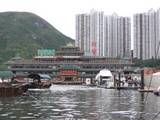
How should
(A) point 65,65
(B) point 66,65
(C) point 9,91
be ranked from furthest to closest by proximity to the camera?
(A) point 65,65 < (B) point 66,65 < (C) point 9,91

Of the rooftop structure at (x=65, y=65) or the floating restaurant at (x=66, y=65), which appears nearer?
the floating restaurant at (x=66, y=65)

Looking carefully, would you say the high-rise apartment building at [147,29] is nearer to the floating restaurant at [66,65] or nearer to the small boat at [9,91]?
the floating restaurant at [66,65]

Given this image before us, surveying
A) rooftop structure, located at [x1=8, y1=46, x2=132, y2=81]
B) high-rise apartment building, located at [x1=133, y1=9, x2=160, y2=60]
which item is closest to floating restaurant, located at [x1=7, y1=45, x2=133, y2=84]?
rooftop structure, located at [x1=8, y1=46, x2=132, y2=81]

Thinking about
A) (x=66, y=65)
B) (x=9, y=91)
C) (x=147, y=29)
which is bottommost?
(x=9, y=91)

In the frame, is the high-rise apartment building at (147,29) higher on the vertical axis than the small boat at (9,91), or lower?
higher

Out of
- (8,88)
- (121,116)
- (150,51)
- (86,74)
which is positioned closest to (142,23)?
(150,51)

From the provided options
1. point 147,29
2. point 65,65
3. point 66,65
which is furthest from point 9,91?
point 65,65

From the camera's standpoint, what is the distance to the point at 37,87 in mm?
84312

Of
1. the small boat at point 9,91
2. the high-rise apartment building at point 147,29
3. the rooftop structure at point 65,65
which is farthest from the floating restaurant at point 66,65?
the small boat at point 9,91

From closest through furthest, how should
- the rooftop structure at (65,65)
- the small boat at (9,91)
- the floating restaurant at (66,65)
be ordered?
the small boat at (9,91), the floating restaurant at (66,65), the rooftop structure at (65,65)

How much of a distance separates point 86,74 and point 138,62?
22122mm

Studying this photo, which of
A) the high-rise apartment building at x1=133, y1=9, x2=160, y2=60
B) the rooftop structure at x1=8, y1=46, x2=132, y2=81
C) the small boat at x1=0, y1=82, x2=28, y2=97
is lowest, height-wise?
the small boat at x1=0, y1=82, x2=28, y2=97

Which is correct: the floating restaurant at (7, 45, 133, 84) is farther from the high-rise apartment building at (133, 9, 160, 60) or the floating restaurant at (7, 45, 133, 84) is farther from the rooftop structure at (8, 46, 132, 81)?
the high-rise apartment building at (133, 9, 160, 60)

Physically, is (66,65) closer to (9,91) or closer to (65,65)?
(65,65)
